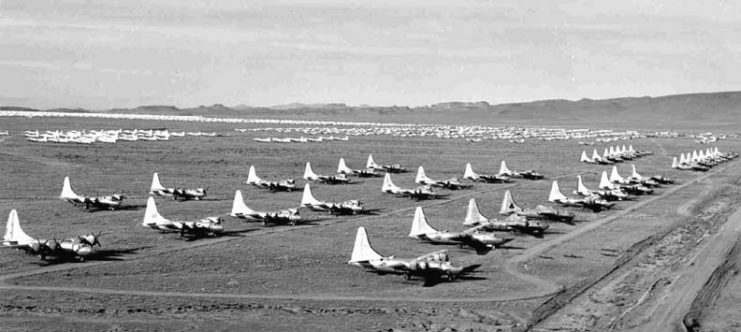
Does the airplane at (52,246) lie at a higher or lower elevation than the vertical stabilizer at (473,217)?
lower

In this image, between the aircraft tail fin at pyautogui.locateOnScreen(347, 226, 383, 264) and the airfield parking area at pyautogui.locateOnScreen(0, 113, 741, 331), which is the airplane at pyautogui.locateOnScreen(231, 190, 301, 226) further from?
the aircraft tail fin at pyautogui.locateOnScreen(347, 226, 383, 264)

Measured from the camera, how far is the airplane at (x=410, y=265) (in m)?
40.3

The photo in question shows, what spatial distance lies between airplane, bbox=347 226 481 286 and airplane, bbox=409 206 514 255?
608 centimetres

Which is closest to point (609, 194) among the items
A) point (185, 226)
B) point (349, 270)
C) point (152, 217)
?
point (349, 270)

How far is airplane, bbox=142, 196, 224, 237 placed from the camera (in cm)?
5041

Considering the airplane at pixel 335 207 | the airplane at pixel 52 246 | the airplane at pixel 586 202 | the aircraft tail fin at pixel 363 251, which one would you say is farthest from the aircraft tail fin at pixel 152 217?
the airplane at pixel 586 202

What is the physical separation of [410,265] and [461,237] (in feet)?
31.4

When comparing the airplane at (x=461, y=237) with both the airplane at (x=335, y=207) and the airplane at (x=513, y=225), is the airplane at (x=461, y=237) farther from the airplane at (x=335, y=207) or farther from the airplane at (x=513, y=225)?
the airplane at (x=335, y=207)

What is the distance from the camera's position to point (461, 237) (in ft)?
161

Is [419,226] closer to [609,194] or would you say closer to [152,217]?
[152,217]

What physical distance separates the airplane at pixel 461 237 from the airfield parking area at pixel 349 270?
0.79 meters

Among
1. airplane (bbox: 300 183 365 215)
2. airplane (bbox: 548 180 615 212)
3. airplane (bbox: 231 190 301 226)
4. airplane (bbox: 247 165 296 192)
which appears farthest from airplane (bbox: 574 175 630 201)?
airplane (bbox: 231 190 301 226)

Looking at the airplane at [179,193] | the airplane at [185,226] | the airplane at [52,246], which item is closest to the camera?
the airplane at [52,246]

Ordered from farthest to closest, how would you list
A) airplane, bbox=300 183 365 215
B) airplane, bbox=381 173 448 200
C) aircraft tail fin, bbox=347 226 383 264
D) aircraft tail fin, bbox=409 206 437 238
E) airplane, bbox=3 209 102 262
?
airplane, bbox=381 173 448 200 < airplane, bbox=300 183 365 215 < aircraft tail fin, bbox=409 206 437 238 < airplane, bbox=3 209 102 262 < aircraft tail fin, bbox=347 226 383 264
